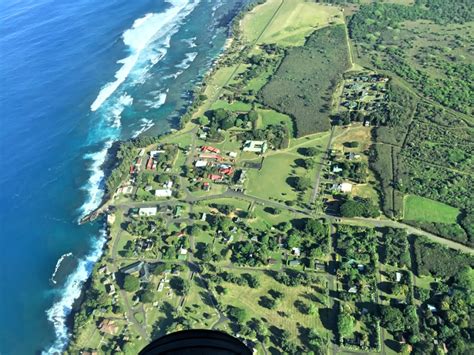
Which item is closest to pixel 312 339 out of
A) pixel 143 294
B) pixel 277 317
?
pixel 277 317

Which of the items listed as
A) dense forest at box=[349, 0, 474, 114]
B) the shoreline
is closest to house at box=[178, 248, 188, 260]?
the shoreline

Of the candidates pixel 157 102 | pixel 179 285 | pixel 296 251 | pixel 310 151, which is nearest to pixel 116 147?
pixel 157 102

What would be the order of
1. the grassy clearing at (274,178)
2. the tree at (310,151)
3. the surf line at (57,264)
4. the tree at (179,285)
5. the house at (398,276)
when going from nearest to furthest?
the house at (398,276)
the tree at (179,285)
the surf line at (57,264)
the grassy clearing at (274,178)
the tree at (310,151)

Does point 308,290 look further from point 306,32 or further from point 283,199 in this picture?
point 306,32

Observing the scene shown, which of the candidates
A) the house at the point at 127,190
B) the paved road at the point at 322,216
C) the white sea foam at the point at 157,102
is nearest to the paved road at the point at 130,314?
the paved road at the point at 322,216

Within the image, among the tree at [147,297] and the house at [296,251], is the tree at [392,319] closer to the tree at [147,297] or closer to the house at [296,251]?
the house at [296,251]

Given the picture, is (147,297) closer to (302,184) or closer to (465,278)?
(302,184)
